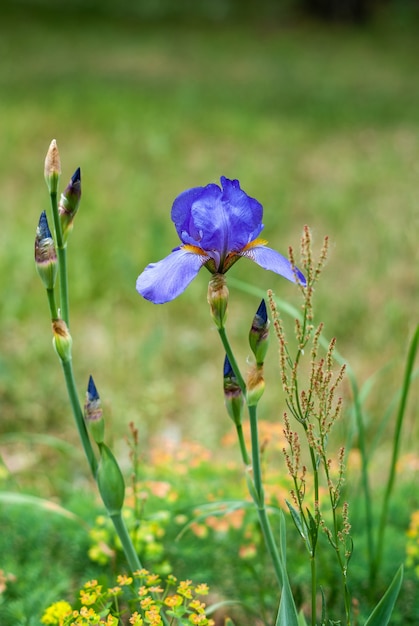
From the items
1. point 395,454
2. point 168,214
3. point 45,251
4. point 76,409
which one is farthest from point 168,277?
point 168,214

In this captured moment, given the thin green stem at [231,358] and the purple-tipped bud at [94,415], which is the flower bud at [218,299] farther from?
the purple-tipped bud at [94,415]

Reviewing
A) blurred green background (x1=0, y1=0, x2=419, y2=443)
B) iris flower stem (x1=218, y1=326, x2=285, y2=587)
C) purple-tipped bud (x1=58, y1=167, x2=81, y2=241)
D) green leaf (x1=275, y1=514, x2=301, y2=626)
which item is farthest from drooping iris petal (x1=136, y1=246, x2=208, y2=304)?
blurred green background (x1=0, y1=0, x2=419, y2=443)

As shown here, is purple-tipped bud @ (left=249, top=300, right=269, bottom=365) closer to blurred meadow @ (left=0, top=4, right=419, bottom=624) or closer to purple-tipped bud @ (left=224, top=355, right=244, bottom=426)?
purple-tipped bud @ (left=224, top=355, right=244, bottom=426)

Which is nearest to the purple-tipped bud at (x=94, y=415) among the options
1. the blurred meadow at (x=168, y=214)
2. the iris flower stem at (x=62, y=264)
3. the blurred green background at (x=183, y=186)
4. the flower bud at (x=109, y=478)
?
the flower bud at (x=109, y=478)

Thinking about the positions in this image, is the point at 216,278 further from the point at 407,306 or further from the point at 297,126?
the point at 297,126

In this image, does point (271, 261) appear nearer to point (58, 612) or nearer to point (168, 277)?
point (168, 277)

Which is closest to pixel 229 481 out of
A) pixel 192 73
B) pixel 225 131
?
pixel 225 131
